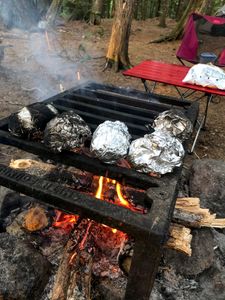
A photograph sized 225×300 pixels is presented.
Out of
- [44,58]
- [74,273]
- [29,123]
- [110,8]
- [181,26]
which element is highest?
[29,123]

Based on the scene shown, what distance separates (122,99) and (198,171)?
1113 mm

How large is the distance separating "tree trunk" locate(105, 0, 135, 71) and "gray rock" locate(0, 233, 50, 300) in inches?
247

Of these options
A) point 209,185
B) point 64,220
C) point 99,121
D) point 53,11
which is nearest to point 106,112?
point 99,121

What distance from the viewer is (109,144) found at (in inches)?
78.4

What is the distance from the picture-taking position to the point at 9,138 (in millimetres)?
2203

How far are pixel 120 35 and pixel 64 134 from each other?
5995mm

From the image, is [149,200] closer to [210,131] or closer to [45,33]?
[210,131]

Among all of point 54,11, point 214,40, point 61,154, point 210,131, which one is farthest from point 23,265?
point 54,11

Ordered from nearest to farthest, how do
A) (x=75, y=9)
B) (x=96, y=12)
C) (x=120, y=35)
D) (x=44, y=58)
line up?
(x=120, y=35) < (x=44, y=58) < (x=96, y=12) < (x=75, y=9)

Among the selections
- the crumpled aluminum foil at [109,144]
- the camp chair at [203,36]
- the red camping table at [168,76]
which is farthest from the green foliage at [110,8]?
the crumpled aluminum foil at [109,144]

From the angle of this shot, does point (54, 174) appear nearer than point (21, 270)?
No

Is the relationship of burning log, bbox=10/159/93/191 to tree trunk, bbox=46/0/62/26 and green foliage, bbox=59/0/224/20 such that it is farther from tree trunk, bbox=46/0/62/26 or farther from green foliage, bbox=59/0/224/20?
green foliage, bbox=59/0/224/20

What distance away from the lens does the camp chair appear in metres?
6.65

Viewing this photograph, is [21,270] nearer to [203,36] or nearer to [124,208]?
[124,208]
